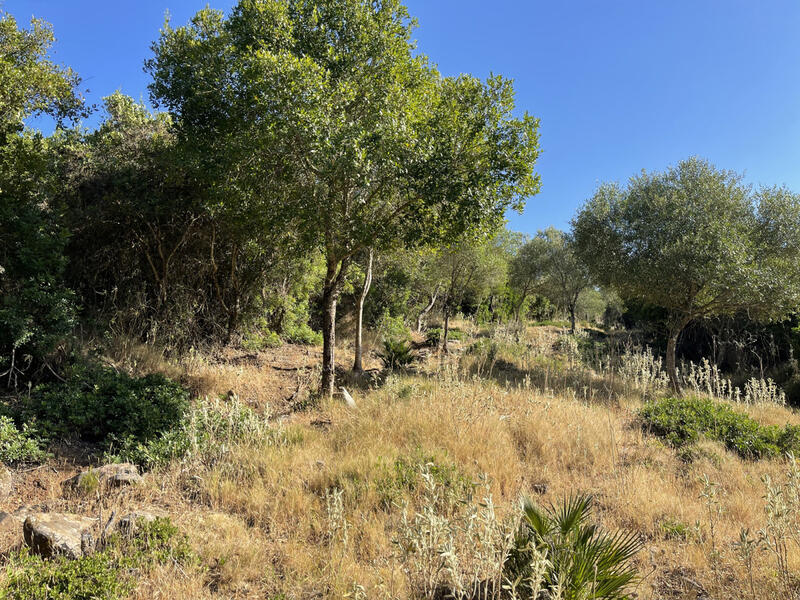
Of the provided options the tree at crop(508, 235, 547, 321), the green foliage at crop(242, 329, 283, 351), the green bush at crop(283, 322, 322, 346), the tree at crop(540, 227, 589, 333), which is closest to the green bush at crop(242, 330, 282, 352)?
the green foliage at crop(242, 329, 283, 351)

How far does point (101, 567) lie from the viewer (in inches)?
117

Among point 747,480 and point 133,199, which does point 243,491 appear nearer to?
point 747,480

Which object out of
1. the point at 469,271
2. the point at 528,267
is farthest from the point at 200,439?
the point at 528,267

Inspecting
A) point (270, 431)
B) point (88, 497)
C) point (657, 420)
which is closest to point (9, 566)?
point (88, 497)

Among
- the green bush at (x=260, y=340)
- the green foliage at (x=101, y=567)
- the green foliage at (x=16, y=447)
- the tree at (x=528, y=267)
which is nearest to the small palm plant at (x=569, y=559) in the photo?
the green foliage at (x=101, y=567)

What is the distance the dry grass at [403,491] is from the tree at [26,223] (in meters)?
3.97

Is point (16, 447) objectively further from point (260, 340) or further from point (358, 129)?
point (260, 340)

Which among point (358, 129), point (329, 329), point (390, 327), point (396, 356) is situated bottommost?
point (396, 356)

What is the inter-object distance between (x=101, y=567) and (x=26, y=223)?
667 centimetres

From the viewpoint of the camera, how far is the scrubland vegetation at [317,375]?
9.87 feet

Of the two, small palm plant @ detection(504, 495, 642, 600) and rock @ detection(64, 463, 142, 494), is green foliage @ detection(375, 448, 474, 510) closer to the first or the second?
small palm plant @ detection(504, 495, 642, 600)

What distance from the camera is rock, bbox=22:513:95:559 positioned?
3152 millimetres

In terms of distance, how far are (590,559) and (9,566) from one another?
3863 millimetres

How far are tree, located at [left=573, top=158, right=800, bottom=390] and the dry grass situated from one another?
686 cm
